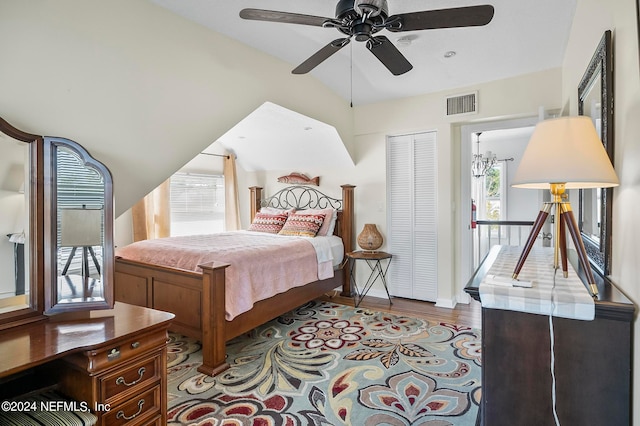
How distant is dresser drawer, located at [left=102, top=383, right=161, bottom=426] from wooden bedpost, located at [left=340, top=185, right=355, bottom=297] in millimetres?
3036

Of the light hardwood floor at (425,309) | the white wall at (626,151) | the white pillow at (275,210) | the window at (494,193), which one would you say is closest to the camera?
the white wall at (626,151)

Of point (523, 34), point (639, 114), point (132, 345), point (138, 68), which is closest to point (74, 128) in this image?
point (138, 68)

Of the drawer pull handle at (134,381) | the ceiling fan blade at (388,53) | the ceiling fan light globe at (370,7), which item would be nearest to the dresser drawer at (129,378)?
the drawer pull handle at (134,381)

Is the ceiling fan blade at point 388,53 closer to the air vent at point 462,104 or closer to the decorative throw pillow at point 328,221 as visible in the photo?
the air vent at point 462,104

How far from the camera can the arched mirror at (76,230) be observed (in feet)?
5.38

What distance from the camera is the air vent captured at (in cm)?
376

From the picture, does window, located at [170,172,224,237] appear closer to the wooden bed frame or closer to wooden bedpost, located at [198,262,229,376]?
the wooden bed frame

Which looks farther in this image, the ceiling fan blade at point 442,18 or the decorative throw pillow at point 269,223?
the decorative throw pillow at point 269,223

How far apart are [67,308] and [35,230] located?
0.39 meters

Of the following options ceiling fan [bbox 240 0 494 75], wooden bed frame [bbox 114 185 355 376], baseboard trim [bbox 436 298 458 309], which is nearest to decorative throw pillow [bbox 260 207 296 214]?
wooden bed frame [bbox 114 185 355 376]

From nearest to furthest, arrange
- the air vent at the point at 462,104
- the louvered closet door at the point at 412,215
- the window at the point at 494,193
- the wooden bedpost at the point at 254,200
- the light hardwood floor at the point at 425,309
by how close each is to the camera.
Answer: the light hardwood floor at the point at 425,309
the air vent at the point at 462,104
the louvered closet door at the point at 412,215
the wooden bedpost at the point at 254,200
the window at the point at 494,193

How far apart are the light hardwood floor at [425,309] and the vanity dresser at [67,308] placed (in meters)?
2.74

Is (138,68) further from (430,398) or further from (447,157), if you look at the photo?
(447,157)

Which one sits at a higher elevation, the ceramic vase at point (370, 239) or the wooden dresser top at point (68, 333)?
the ceramic vase at point (370, 239)
